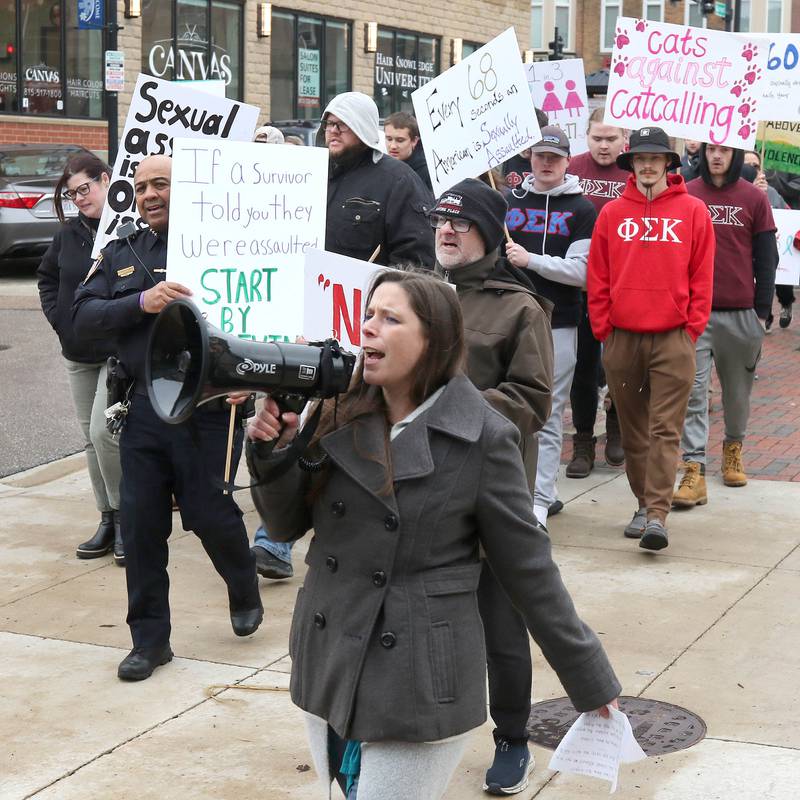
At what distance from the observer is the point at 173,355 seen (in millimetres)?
3109

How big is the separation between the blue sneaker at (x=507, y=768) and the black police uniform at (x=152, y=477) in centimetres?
154

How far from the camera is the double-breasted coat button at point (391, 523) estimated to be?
9.96ft

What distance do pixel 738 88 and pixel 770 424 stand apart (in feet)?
9.04

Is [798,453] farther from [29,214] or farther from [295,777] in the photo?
[29,214]

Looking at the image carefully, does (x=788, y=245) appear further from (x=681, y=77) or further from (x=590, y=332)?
(x=590, y=332)

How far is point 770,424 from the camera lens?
10.0 m

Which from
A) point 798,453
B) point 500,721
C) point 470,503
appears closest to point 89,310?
point 500,721

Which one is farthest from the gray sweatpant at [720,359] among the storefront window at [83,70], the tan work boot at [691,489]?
the storefront window at [83,70]

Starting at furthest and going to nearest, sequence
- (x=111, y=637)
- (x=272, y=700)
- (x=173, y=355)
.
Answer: (x=111, y=637) → (x=272, y=700) → (x=173, y=355)

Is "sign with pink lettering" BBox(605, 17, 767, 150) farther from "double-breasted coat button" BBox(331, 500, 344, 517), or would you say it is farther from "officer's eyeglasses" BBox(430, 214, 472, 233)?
"double-breasted coat button" BBox(331, 500, 344, 517)

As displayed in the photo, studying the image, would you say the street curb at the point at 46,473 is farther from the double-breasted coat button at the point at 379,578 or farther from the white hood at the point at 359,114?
the double-breasted coat button at the point at 379,578

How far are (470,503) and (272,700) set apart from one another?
2.08 metres

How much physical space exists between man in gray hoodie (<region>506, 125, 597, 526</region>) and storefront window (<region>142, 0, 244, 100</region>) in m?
20.4

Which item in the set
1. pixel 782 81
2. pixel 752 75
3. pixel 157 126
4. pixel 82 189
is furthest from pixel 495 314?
pixel 782 81
